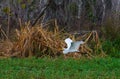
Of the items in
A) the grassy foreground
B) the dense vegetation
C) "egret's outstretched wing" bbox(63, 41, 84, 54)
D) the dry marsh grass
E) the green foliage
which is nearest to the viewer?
the grassy foreground

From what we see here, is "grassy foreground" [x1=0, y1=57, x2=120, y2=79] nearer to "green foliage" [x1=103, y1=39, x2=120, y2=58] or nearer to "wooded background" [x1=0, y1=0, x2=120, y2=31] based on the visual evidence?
"green foliage" [x1=103, y1=39, x2=120, y2=58]

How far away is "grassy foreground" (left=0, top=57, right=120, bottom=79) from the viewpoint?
9.24 metres

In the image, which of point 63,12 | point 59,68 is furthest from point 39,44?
point 63,12

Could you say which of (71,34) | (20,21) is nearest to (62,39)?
(71,34)

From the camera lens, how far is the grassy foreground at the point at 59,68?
9242 millimetres

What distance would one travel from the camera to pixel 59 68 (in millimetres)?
10328

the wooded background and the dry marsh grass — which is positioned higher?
the wooded background

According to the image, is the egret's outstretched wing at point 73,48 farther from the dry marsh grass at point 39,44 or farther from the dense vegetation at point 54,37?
the dense vegetation at point 54,37

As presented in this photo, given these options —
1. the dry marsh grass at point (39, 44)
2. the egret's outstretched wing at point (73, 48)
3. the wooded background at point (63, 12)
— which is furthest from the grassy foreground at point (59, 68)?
the wooded background at point (63, 12)

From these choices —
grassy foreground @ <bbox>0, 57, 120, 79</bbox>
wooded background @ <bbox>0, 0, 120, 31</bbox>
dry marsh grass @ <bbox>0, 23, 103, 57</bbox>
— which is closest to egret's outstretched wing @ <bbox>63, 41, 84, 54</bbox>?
dry marsh grass @ <bbox>0, 23, 103, 57</bbox>

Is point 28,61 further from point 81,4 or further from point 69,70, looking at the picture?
point 81,4

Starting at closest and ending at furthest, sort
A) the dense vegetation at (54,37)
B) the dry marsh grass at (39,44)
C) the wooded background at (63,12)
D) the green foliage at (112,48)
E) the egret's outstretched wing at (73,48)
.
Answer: the dense vegetation at (54,37) → the egret's outstretched wing at (73,48) → the dry marsh grass at (39,44) → the green foliage at (112,48) → the wooded background at (63,12)

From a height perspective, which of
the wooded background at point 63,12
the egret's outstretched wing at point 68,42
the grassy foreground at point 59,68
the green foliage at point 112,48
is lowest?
the grassy foreground at point 59,68

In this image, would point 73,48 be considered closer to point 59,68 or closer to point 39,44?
point 39,44
